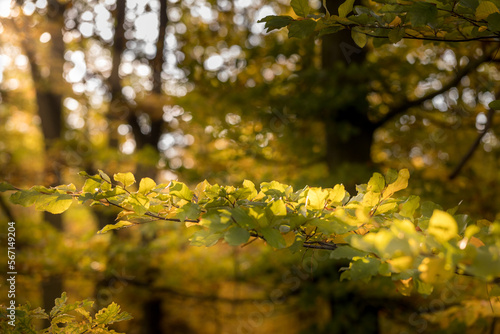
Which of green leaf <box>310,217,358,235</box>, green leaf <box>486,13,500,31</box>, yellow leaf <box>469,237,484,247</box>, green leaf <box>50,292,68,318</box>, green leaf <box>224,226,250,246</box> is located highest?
green leaf <box>486,13,500,31</box>

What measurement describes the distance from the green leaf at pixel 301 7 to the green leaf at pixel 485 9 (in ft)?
1.50

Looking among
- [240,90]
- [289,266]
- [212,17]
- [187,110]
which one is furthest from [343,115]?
[212,17]

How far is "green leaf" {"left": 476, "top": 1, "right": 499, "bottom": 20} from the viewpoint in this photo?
0.99 metres

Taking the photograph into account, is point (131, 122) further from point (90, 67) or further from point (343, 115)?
point (343, 115)

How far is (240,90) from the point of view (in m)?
3.58

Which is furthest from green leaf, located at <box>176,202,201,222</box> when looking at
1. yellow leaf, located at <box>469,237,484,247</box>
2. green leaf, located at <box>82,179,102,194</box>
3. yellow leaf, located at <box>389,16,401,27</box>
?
yellow leaf, located at <box>389,16,401,27</box>

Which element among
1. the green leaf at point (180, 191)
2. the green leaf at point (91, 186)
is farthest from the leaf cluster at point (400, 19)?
the green leaf at point (91, 186)

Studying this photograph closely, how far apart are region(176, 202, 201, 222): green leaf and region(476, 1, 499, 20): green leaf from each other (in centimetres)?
93

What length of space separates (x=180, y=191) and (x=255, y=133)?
2.27 m

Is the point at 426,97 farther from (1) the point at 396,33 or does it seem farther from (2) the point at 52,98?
(2) the point at 52,98

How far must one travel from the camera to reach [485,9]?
1.01 meters

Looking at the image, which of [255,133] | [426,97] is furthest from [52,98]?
[426,97]

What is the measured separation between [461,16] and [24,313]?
1.54m

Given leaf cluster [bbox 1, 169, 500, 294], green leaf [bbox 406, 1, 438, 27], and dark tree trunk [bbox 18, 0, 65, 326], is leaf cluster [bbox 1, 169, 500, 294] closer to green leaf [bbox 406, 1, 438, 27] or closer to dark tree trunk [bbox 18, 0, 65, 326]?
green leaf [bbox 406, 1, 438, 27]
